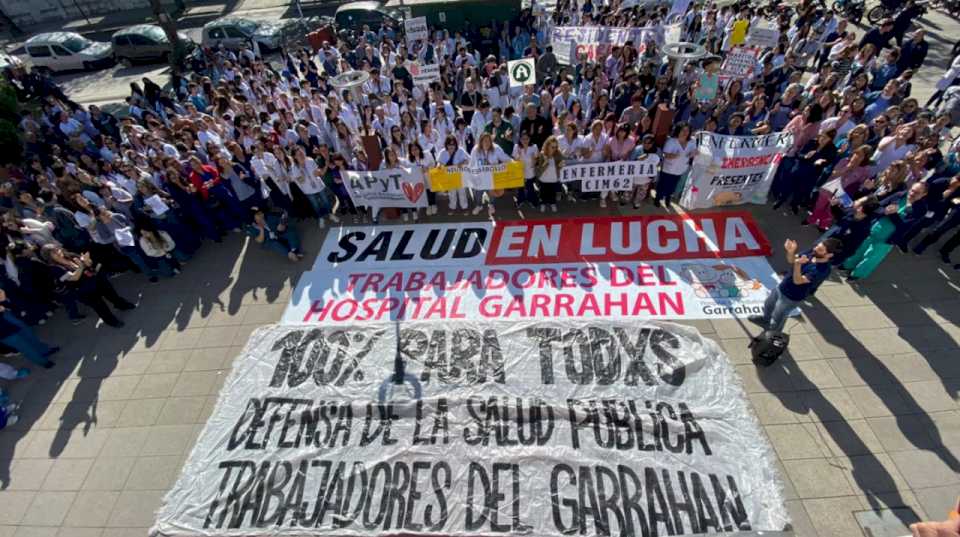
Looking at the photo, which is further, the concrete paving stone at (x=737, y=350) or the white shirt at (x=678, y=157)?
the white shirt at (x=678, y=157)

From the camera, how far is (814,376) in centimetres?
621

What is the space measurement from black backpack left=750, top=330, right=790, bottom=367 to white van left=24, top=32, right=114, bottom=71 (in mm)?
31122

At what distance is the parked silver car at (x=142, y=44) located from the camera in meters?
21.8

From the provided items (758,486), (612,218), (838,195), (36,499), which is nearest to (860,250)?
(838,195)

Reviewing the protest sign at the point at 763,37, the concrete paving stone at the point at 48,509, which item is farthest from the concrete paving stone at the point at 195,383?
the protest sign at the point at 763,37

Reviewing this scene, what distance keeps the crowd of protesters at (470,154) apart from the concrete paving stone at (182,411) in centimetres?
293

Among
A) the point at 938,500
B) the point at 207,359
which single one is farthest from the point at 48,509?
the point at 938,500

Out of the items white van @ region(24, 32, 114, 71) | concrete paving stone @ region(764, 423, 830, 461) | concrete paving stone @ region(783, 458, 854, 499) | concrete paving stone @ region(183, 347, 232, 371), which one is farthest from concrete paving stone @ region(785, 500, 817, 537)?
white van @ region(24, 32, 114, 71)

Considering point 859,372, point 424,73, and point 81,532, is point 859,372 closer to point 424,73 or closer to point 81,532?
point 81,532

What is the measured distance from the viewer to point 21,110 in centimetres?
1375

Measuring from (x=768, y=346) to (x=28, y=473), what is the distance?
11.0 meters

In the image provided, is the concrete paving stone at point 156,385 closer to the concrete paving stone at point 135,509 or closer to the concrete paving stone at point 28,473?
the concrete paving stone at point 28,473

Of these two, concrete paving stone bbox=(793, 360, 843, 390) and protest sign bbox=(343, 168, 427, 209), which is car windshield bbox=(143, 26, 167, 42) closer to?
protest sign bbox=(343, 168, 427, 209)

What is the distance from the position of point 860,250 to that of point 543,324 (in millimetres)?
5564
